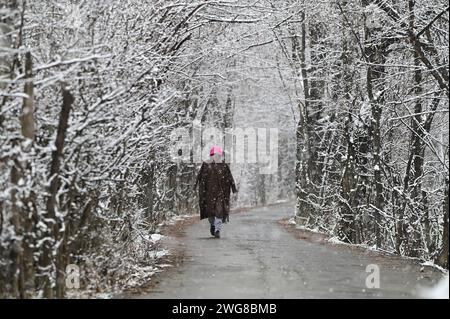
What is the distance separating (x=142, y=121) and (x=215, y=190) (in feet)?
25.7

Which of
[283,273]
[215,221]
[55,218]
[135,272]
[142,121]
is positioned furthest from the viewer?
[215,221]

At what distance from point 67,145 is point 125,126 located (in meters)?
1.30

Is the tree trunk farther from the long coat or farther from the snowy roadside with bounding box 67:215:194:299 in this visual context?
the long coat

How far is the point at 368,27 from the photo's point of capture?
52.2 feet

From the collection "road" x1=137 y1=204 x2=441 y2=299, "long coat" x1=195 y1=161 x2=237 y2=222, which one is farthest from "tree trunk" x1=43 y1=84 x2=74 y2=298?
"long coat" x1=195 y1=161 x2=237 y2=222

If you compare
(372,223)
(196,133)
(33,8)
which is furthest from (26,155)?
(196,133)

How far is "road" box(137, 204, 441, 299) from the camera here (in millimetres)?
9117

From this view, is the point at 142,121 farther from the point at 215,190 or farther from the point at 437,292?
the point at 215,190

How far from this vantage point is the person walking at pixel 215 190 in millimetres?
17094

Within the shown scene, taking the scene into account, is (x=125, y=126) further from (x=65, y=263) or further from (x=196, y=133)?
(x=196, y=133)

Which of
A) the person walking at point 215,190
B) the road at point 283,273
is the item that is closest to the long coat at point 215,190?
the person walking at point 215,190

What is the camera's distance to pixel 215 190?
17.4 metres

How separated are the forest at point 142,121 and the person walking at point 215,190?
126 centimetres

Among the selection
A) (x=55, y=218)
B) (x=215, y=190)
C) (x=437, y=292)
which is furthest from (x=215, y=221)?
(x=55, y=218)
